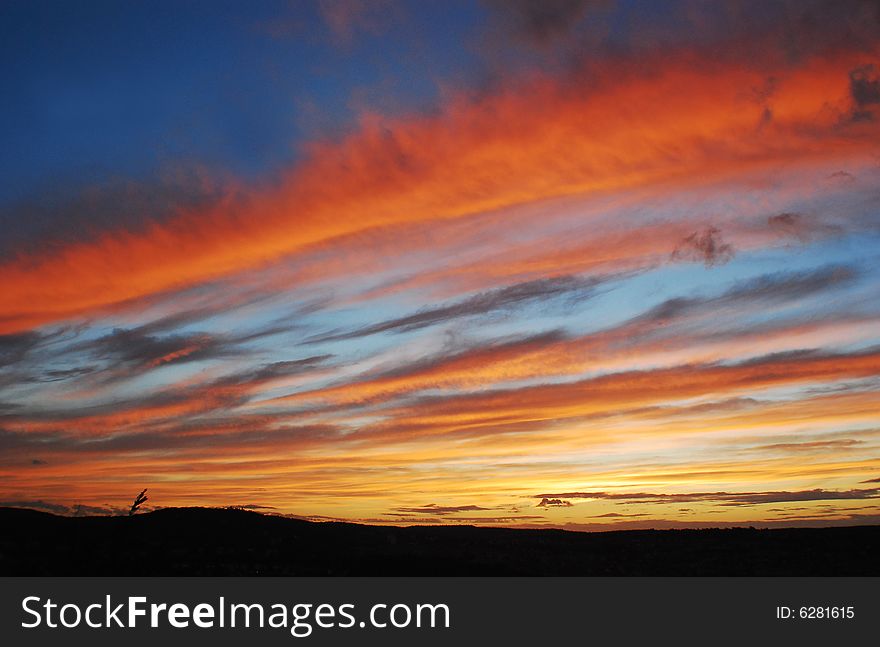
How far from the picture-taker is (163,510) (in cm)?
4072

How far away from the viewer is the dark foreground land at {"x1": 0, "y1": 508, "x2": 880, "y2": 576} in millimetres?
26891

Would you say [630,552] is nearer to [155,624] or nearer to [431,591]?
[431,591]

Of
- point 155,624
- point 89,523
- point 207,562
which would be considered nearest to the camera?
point 155,624

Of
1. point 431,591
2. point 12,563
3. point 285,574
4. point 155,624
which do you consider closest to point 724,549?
point 431,591

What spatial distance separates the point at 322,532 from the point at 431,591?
1721 centimetres

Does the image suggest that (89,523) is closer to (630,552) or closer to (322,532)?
(322,532)

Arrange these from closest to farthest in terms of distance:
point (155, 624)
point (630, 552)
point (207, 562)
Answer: point (155, 624), point (207, 562), point (630, 552)

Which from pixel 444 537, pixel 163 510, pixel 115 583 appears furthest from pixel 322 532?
pixel 115 583

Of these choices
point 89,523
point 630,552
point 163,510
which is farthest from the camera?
point 163,510

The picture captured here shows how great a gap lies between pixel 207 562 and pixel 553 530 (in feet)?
69.8

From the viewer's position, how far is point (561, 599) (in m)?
21.5

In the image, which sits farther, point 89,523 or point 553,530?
point 553,530

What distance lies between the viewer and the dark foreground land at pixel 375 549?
26891 millimetres

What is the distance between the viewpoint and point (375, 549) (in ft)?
108
